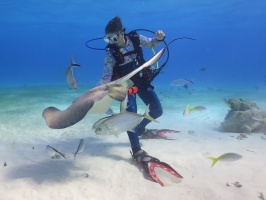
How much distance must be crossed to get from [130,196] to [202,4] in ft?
128

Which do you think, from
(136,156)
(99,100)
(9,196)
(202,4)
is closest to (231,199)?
(136,156)

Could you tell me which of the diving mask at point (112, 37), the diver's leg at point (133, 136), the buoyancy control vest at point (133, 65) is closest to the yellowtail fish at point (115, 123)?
the diver's leg at point (133, 136)

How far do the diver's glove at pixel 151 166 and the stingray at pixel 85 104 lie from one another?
5.52ft

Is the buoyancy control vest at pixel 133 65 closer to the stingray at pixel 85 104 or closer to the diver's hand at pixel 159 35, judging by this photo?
the diver's hand at pixel 159 35

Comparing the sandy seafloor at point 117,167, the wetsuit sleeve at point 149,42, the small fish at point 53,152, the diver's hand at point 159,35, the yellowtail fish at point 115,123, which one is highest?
the diver's hand at point 159,35

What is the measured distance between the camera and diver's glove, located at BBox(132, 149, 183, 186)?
408 centimetres

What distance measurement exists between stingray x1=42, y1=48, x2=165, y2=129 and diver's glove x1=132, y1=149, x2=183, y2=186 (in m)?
1.68

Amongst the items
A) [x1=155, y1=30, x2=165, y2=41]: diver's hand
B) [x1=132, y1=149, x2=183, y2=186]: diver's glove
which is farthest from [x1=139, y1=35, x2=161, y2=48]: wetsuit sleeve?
[x1=132, y1=149, x2=183, y2=186]: diver's glove

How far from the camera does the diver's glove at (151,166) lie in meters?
4.08

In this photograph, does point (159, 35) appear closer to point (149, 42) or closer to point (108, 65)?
point (149, 42)

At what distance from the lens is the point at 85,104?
2758 mm

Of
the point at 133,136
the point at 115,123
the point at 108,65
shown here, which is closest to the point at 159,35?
the point at 108,65

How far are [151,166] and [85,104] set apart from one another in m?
2.11

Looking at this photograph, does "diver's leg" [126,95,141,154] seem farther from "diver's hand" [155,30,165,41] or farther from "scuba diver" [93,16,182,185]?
"diver's hand" [155,30,165,41]
